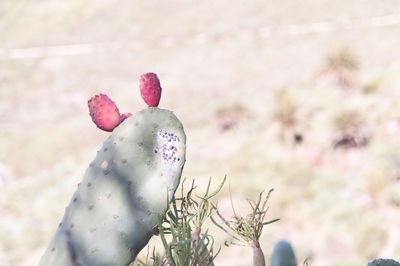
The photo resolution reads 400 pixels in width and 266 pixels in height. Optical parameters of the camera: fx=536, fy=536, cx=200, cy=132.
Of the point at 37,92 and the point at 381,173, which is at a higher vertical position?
the point at 37,92

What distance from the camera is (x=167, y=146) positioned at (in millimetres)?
2605

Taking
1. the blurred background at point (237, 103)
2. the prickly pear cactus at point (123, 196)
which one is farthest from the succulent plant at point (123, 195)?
the blurred background at point (237, 103)

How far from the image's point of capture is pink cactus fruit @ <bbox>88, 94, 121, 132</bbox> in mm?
2652

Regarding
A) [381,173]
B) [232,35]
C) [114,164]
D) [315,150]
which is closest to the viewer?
[114,164]

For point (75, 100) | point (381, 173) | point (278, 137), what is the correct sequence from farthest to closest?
point (75, 100) → point (278, 137) → point (381, 173)

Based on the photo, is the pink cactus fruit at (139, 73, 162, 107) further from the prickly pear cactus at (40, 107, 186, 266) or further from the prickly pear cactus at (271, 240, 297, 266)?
the prickly pear cactus at (271, 240, 297, 266)

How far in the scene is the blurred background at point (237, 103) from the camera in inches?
818

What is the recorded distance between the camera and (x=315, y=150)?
26453mm

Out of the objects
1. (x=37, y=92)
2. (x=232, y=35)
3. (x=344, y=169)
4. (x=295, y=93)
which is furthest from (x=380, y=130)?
(x=37, y=92)

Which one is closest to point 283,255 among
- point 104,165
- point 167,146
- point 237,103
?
point 167,146

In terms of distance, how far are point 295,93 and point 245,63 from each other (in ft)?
49.0

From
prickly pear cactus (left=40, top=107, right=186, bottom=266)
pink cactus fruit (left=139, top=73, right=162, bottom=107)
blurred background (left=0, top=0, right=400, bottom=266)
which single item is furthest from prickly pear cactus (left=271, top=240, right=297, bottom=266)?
blurred background (left=0, top=0, right=400, bottom=266)

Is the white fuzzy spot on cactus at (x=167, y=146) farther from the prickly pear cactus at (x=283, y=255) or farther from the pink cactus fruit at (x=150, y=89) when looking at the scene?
the prickly pear cactus at (x=283, y=255)

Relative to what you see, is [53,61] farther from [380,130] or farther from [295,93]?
[380,130]
